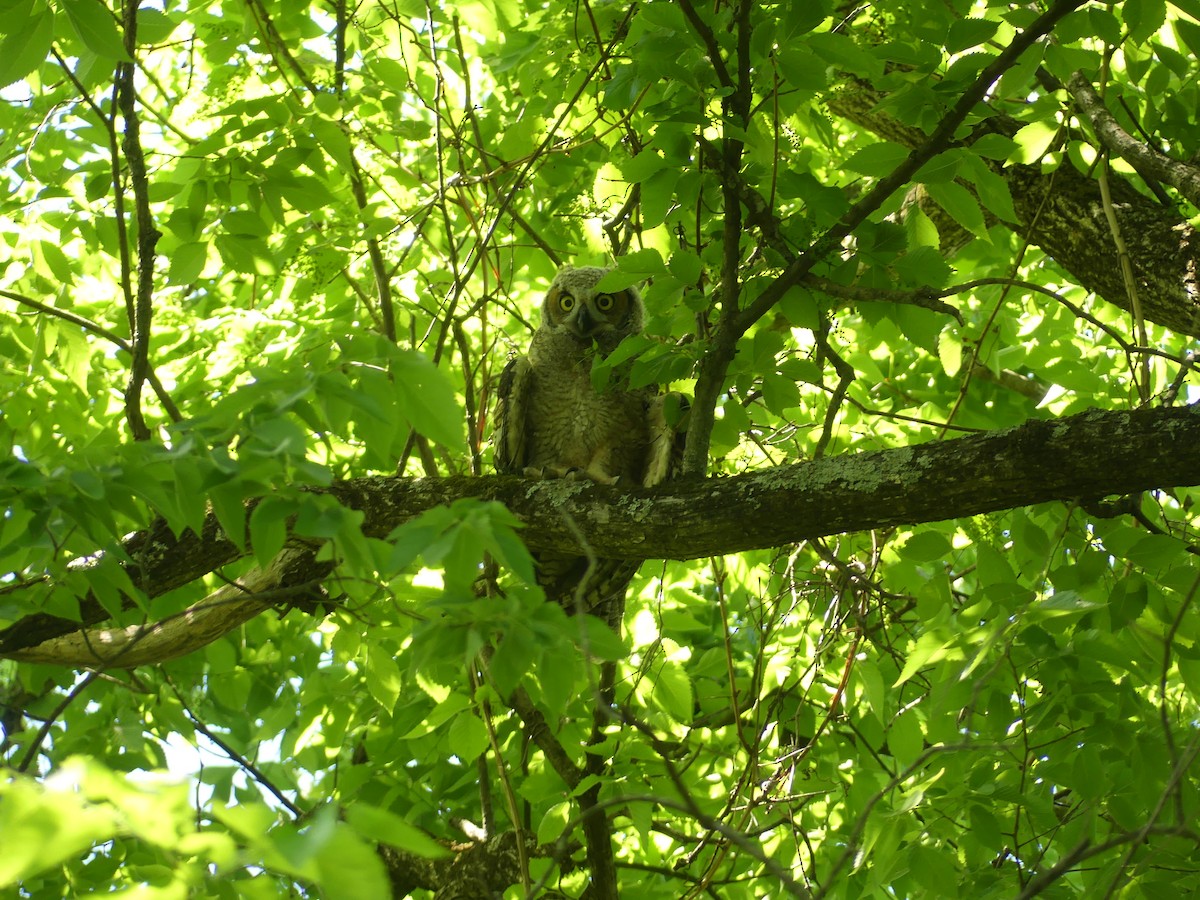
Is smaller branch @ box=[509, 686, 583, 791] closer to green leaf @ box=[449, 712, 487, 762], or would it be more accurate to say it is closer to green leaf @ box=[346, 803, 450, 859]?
green leaf @ box=[449, 712, 487, 762]

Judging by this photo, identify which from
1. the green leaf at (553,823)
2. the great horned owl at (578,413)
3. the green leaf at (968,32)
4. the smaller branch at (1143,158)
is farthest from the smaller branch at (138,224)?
the smaller branch at (1143,158)

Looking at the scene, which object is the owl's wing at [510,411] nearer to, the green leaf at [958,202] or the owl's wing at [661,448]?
the owl's wing at [661,448]

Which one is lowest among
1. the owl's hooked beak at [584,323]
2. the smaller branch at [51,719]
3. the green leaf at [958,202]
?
the smaller branch at [51,719]

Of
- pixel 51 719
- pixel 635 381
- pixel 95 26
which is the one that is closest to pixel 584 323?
pixel 635 381

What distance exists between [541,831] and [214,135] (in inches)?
97.2

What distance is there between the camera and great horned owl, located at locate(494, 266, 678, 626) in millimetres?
4500

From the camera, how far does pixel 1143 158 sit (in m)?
3.45

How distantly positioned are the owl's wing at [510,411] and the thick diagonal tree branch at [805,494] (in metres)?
1.34

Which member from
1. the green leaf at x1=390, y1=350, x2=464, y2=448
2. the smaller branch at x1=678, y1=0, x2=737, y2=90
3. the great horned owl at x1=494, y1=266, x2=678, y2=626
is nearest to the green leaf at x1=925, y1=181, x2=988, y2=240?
the smaller branch at x1=678, y1=0, x2=737, y2=90

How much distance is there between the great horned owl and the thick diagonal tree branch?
1.07 metres

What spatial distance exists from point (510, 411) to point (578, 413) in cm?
33

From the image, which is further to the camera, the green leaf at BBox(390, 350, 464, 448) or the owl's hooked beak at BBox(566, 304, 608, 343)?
the owl's hooked beak at BBox(566, 304, 608, 343)

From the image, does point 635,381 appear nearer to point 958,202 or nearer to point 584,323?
point 958,202

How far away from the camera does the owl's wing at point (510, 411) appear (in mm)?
4719
